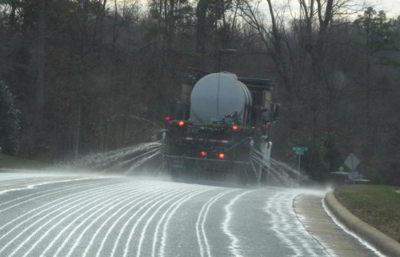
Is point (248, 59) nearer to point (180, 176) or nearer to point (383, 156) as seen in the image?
point (383, 156)

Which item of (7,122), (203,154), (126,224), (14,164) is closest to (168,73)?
(7,122)

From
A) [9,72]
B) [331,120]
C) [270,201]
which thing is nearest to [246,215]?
[270,201]

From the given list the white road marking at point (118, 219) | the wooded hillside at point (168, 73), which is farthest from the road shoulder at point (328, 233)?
the wooded hillside at point (168, 73)

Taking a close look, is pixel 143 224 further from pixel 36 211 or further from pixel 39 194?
pixel 39 194

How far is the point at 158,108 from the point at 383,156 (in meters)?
19.3

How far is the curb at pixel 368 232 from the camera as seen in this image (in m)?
10.6

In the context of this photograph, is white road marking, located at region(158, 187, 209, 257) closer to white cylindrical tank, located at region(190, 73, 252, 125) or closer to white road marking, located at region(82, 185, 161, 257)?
white road marking, located at region(82, 185, 161, 257)

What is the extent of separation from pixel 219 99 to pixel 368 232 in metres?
15.9

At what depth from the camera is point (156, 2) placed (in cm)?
5881

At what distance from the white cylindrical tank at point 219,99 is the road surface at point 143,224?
909 centimetres

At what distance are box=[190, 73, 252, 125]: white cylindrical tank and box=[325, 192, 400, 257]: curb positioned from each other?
11.0 m

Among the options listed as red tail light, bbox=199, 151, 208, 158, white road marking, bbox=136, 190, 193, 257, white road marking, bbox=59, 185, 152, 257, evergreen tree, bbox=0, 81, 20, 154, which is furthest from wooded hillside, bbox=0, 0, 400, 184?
white road marking, bbox=59, 185, 152, 257

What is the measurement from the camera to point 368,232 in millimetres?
12016

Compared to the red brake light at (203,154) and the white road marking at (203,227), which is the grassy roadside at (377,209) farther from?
the red brake light at (203,154)
